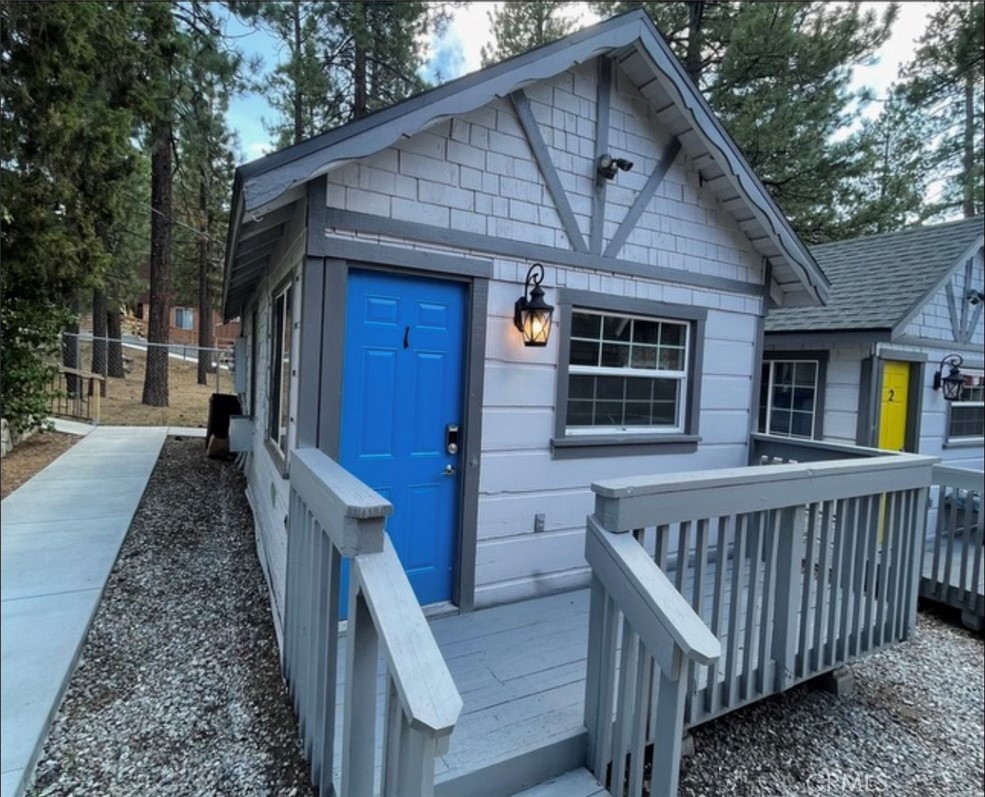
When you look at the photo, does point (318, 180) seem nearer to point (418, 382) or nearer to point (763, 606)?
point (418, 382)

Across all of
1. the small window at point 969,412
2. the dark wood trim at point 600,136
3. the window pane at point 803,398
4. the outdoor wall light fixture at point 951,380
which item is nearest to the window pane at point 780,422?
the window pane at point 803,398

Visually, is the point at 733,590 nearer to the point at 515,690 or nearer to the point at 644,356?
the point at 515,690

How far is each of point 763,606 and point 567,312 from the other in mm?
2221

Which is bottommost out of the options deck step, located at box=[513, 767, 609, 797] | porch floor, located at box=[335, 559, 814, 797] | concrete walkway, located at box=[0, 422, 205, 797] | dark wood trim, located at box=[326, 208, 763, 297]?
deck step, located at box=[513, 767, 609, 797]

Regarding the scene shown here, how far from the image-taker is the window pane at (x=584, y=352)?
4.14 metres

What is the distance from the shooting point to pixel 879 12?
29.0ft

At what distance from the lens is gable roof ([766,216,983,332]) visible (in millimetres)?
6527

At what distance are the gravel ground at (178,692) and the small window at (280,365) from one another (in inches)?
47.1

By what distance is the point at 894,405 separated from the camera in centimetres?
678

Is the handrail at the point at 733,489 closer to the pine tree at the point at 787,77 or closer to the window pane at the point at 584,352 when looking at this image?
the window pane at the point at 584,352

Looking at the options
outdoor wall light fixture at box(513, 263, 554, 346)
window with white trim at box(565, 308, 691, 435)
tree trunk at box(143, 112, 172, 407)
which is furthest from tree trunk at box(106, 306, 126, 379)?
window with white trim at box(565, 308, 691, 435)

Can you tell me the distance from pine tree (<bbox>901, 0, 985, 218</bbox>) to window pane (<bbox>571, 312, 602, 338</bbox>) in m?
13.1

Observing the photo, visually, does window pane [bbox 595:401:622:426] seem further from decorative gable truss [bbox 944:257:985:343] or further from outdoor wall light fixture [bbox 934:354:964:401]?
decorative gable truss [bbox 944:257:985:343]

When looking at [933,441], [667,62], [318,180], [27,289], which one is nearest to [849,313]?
[933,441]
